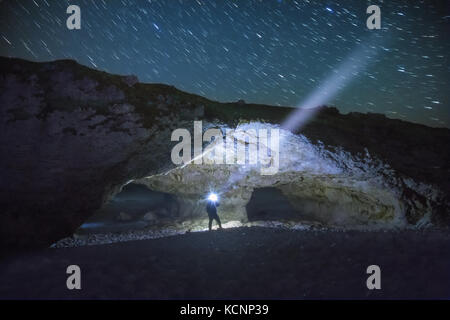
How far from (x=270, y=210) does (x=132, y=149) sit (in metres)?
12.2

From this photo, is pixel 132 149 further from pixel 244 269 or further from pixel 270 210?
pixel 270 210

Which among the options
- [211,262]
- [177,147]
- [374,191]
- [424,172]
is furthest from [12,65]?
[424,172]

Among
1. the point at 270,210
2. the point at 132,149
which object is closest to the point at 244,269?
the point at 132,149

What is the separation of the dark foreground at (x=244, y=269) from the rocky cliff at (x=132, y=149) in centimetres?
176

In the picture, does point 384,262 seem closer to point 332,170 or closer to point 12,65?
point 332,170

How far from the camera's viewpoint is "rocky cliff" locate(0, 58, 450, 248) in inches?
289

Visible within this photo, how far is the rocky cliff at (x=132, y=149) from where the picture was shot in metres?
7.35

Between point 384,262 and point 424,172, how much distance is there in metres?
7.49

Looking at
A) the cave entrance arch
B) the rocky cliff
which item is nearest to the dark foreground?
the rocky cliff

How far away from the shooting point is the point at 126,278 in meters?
4.62

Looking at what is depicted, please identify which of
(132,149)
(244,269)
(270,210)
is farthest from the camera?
(270,210)

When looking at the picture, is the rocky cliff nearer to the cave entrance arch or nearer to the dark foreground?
the dark foreground

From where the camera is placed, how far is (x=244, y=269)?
5082 mm

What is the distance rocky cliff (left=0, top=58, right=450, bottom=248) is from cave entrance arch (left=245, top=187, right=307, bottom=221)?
12.2 ft
